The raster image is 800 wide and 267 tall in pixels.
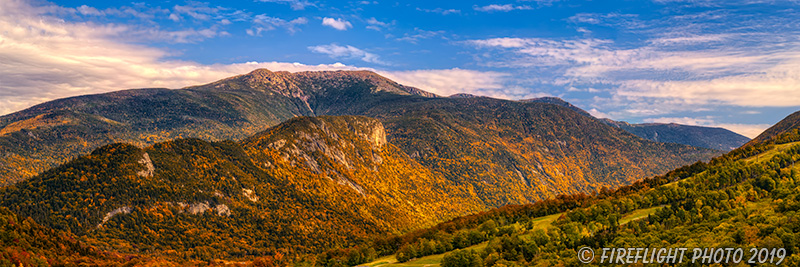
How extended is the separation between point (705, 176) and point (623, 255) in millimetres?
119905

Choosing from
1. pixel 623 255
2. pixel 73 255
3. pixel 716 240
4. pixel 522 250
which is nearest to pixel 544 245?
pixel 522 250

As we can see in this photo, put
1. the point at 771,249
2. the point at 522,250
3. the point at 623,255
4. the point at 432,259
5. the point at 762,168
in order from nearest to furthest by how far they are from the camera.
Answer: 1. the point at 771,249
2. the point at 623,255
3. the point at 522,250
4. the point at 432,259
5. the point at 762,168

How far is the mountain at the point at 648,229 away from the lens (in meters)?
106

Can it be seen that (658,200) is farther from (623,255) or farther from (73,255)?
(73,255)

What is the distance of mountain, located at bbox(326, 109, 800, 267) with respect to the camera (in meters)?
106

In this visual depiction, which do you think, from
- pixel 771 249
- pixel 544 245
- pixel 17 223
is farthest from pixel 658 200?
pixel 17 223

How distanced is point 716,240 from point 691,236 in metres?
11.6

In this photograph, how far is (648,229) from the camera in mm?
137500

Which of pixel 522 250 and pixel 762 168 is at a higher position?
pixel 762 168

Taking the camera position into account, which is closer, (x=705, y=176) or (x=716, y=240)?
(x=716, y=240)

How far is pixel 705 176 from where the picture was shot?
194 metres

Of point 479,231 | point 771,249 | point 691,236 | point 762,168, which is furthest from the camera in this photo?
point 762,168

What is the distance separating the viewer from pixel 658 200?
568 ft

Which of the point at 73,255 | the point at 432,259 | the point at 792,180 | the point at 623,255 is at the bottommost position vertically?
the point at 73,255
